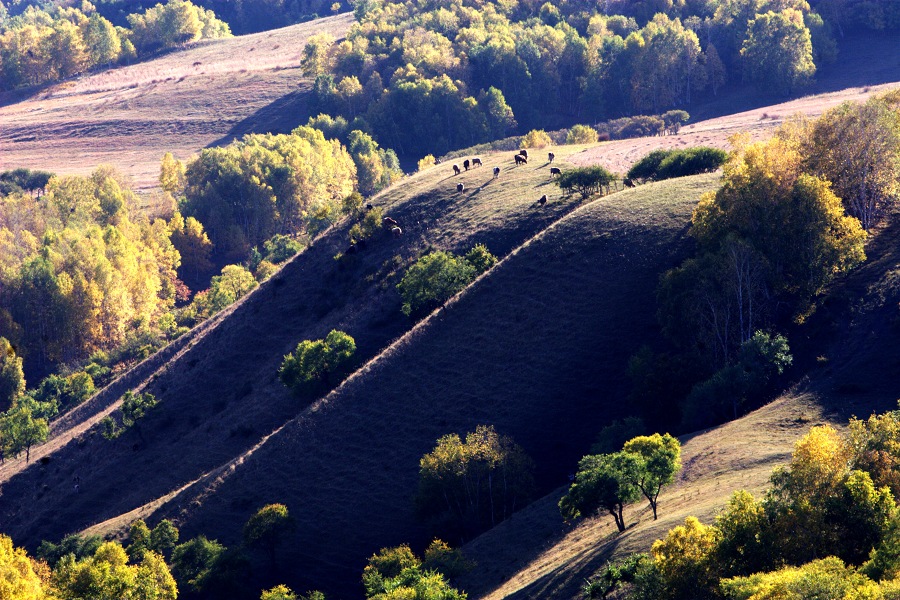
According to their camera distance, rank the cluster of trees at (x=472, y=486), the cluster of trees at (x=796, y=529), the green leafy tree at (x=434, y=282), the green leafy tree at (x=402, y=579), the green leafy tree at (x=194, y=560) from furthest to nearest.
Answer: the green leafy tree at (x=434, y=282) → the green leafy tree at (x=194, y=560) → the cluster of trees at (x=472, y=486) → the green leafy tree at (x=402, y=579) → the cluster of trees at (x=796, y=529)

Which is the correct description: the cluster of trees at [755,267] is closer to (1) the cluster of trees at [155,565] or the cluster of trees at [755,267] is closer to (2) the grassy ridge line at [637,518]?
(2) the grassy ridge line at [637,518]

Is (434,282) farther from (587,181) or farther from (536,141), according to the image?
(536,141)

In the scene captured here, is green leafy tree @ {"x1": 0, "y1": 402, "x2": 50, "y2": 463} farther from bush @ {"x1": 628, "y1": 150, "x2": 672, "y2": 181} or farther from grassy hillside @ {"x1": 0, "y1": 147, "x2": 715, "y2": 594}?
bush @ {"x1": 628, "y1": 150, "x2": 672, "y2": 181}

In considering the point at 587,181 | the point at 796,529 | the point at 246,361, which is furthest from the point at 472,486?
the point at 587,181

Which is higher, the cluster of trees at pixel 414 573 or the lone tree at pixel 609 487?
the lone tree at pixel 609 487

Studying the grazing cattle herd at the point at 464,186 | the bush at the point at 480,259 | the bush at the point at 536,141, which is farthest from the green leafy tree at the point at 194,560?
the bush at the point at 536,141

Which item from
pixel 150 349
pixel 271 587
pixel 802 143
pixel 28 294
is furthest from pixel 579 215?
pixel 28 294

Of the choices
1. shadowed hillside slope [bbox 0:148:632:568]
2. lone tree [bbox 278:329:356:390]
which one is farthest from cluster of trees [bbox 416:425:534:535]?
shadowed hillside slope [bbox 0:148:632:568]
